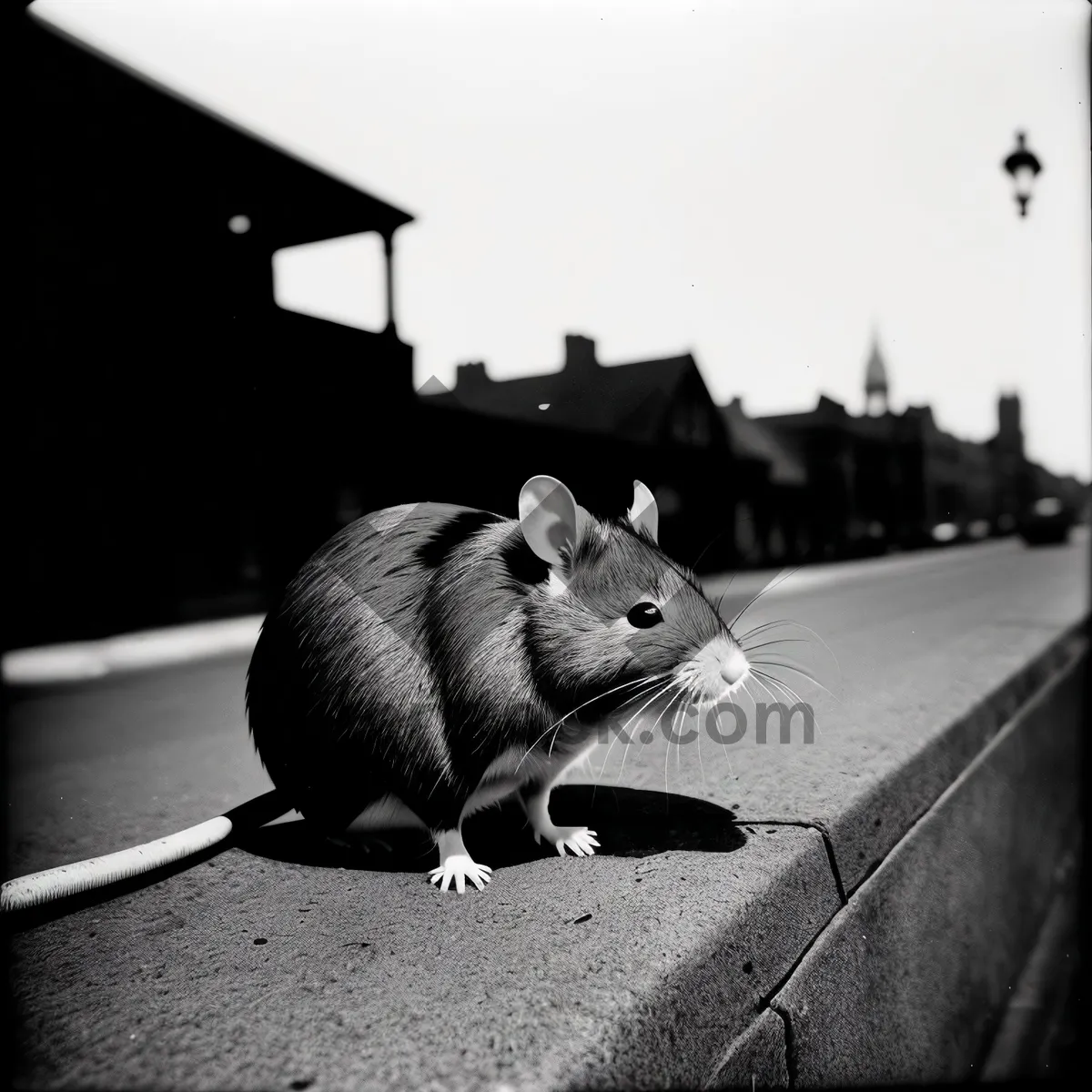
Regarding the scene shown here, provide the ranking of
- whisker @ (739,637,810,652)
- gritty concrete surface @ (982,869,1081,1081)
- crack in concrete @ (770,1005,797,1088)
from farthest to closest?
gritty concrete surface @ (982,869,1081,1081) < whisker @ (739,637,810,652) < crack in concrete @ (770,1005,797,1088)

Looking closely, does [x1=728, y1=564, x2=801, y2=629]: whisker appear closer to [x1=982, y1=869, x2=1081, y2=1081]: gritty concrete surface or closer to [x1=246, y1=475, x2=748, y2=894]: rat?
[x1=246, y1=475, x2=748, y2=894]: rat

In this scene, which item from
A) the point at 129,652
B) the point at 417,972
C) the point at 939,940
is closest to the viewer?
the point at 417,972

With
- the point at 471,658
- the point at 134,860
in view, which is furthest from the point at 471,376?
the point at 134,860

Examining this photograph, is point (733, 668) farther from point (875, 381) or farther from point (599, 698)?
point (875, 381)

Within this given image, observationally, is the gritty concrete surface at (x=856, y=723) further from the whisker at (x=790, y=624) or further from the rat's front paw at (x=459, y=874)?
the rat's front paw at (x=459, y=874)

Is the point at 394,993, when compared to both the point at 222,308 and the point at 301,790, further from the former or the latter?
the point at 222,308

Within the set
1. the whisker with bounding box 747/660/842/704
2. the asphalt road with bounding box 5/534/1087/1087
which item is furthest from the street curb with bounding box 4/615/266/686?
the whisker with bounding box 747/660/842/704

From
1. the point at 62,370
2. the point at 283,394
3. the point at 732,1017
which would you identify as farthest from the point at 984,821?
the point at 62,370
